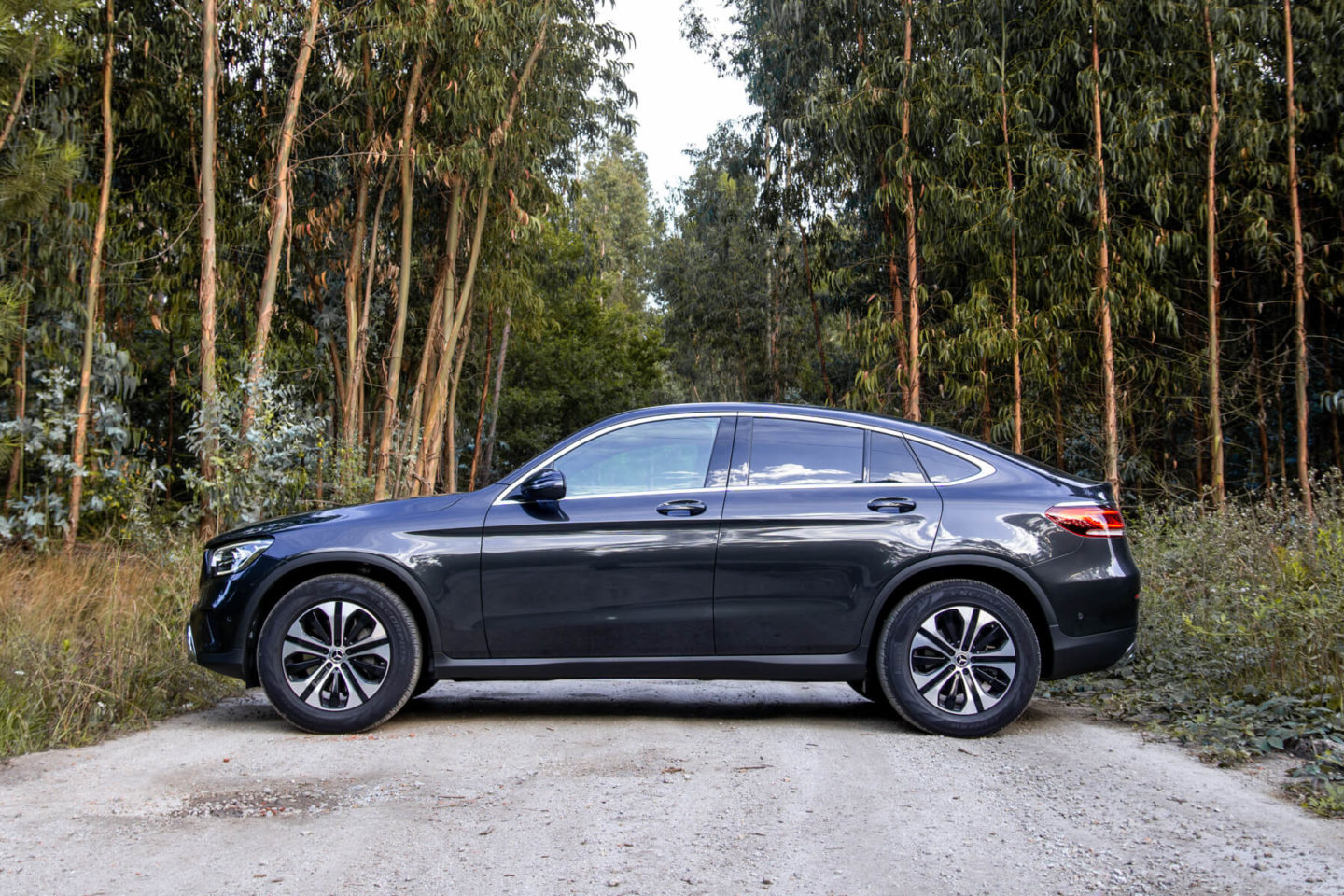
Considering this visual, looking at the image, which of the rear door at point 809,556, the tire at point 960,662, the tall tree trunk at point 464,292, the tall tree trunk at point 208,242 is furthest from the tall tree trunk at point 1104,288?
the tall tree trunk at point 208,242

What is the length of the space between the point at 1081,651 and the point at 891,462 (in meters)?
1.31

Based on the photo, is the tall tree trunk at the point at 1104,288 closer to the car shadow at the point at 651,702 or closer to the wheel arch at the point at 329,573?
the car shadow at the point at 651,702

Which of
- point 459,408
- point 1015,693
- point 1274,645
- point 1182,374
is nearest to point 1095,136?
point 1182,374

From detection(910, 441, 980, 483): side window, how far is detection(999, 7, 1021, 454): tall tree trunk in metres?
9.41

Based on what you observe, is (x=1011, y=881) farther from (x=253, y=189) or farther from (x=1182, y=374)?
(x=1182, y=374)

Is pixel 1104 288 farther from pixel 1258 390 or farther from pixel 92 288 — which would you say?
pixel 92 288

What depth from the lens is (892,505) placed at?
5754 mm

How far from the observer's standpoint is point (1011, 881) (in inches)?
137

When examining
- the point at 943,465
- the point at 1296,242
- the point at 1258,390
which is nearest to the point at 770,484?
the point at 943,465

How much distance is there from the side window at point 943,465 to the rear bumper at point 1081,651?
88cm

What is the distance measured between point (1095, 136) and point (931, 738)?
1162 cm

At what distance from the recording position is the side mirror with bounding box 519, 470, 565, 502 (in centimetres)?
564

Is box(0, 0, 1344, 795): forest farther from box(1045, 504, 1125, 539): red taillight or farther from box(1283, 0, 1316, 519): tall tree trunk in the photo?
box(1045, 504, 1125, 539): red taillight

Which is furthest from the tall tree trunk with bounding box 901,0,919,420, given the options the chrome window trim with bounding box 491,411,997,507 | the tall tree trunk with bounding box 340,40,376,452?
the chrome window trim with bounding box 491,411,997,507
